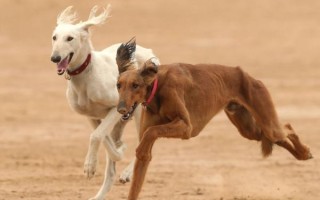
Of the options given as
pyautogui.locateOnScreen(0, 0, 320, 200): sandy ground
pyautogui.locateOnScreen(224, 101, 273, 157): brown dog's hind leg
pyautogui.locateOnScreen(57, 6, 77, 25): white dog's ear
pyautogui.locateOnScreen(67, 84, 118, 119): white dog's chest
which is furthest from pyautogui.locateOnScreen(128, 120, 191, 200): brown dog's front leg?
pyautogui.locateOnScreen(57, 6, 77, 25): white dog's ear

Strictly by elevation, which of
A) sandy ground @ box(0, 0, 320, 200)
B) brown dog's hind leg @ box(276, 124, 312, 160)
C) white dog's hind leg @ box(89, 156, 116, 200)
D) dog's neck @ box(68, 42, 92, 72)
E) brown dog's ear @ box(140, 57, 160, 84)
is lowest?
sandy ground @ box(0, 0, 320, 200)

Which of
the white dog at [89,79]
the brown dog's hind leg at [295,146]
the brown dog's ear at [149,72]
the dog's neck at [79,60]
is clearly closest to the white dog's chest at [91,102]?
the white dog at [89,79]

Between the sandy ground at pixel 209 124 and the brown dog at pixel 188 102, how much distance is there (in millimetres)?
769

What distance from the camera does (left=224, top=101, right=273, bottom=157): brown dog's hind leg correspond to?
9.17 m

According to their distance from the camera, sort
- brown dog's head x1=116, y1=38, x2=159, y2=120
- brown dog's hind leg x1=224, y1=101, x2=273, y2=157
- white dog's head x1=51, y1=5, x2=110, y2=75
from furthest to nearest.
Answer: brown dog's hind leg x1=224, y1=101, x2=273, y2=157, white dog's head x1=51, y1=5, x2=110, y2=75, brown dog's head x1=116, y1=38, x2=159, y2=120

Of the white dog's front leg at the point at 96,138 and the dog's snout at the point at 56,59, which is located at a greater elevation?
the dog's snout at the point at 56,59

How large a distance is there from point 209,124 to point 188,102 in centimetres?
680

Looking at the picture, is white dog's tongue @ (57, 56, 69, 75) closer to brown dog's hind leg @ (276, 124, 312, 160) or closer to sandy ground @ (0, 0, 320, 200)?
sandy ground @ (0, 0, 320, 200)

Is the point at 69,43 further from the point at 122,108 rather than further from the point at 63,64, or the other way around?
the point at 122,108

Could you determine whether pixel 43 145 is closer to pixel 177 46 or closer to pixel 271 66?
pixel 271 66

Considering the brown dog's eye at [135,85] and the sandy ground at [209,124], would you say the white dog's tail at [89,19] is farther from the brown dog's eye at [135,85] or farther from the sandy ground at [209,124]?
the brown dog's eye at [135,85]

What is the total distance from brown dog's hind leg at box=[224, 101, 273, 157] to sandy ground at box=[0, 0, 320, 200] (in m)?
0.57

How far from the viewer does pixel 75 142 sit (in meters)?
13.7

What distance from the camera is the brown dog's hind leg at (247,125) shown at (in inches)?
361
